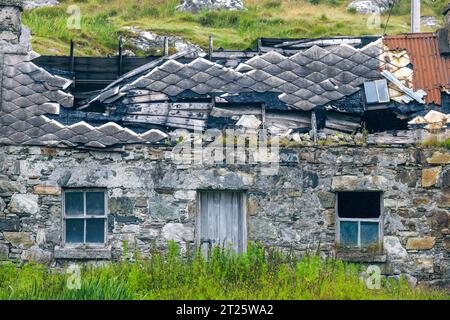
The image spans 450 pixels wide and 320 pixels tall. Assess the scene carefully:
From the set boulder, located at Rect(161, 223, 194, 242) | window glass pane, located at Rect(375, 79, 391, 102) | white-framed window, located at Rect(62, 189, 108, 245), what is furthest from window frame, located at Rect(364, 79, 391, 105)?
white-framed window, located at Rect(62, 189, 108, 245)

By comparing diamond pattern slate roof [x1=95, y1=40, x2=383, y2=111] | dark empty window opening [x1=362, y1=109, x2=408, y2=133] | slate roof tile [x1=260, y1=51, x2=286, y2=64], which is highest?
slate roof tile [x1=260, y1=51, x2=286, y2=64]

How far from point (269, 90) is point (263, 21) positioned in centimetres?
1593

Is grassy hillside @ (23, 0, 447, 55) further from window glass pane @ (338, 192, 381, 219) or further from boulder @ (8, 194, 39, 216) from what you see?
window glass pane @ (338, 192, 381, 219)

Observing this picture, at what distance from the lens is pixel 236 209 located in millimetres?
13781

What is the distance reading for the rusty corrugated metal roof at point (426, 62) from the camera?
14352 mm

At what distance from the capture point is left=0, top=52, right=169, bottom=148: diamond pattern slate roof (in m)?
13.6

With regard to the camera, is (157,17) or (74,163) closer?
(74,163)

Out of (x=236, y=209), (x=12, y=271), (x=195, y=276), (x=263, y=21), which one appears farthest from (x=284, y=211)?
(x=263, y=21)

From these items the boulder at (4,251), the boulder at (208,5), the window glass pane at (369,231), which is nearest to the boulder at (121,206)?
the boulder at (4,251)

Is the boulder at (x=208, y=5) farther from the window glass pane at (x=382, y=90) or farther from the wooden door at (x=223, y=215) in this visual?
the wooden door at (x=223, y=215)

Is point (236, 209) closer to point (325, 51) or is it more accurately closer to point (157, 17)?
point (325, 51)

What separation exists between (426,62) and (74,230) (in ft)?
21.8
